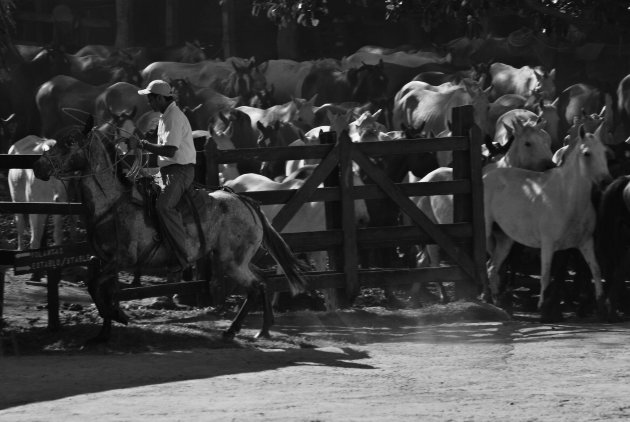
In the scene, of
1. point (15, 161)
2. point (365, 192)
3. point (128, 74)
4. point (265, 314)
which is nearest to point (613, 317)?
point (365, 192)

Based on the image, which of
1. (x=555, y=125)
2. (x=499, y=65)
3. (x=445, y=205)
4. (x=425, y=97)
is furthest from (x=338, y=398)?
(x=499, y=65)

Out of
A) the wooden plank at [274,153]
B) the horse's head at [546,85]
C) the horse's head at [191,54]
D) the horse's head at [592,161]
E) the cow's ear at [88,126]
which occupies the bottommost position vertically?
the horse's head at [592,161]

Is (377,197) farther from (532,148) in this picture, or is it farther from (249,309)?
(532,148)

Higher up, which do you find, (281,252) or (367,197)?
(367,197)

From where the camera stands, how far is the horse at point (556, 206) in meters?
15.3

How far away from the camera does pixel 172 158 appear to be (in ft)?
40.5

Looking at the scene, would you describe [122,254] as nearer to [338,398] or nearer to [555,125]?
[338,398]

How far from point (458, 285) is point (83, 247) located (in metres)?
4.27

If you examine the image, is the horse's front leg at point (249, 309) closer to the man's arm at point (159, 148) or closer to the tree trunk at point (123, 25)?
the man's arm at point (159, 148)

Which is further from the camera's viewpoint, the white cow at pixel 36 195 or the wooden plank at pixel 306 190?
the white cow at pixel 36 195

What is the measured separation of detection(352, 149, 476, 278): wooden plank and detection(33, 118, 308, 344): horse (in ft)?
6.25

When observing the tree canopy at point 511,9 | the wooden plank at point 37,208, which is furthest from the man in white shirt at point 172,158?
the tree canopy at point 511,9

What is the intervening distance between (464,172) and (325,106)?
15.8 meters

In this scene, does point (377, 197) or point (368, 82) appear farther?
point (368, 82)
